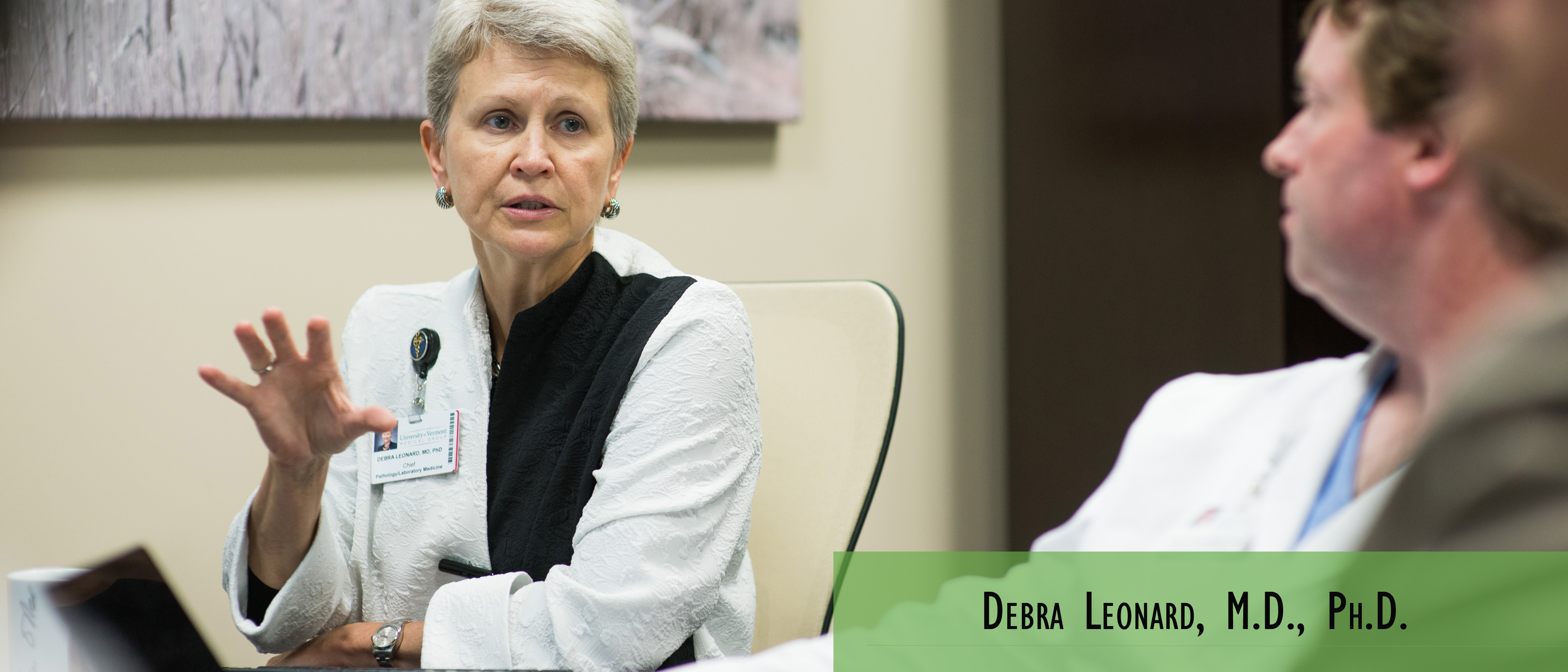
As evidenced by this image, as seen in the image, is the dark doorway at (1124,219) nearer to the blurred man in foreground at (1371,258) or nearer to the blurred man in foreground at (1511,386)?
the blurred man in foreground at (1371,258)

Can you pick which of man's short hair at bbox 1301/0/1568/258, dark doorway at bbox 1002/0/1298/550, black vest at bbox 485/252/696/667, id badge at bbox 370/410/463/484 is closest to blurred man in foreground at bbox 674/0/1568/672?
man's short hair at bbox 1301/0/1568/258

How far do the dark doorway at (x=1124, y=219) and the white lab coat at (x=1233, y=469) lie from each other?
99cm

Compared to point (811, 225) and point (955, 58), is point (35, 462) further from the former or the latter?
point (955, 58)

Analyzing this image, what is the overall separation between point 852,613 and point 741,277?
2.19 ft

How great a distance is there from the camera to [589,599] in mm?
879

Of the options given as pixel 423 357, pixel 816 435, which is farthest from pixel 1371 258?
pixel 423 357

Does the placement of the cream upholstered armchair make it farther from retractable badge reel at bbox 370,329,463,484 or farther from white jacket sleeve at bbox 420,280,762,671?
retractable badge reel at bbox 370,329,463,484

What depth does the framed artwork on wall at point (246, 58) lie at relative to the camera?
59.6 inches

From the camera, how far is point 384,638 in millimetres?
A: 1003

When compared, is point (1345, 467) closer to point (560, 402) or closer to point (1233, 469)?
point (1233, 469)

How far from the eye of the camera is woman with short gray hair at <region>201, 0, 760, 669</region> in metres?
0.91

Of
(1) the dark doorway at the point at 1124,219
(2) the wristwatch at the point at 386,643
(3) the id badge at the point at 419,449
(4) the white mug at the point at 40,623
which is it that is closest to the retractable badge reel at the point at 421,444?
(3) the id badge at the point at 419,449

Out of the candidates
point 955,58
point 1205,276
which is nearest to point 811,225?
point 955,58

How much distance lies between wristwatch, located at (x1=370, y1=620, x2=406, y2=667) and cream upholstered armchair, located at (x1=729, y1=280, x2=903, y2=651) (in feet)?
1.30
